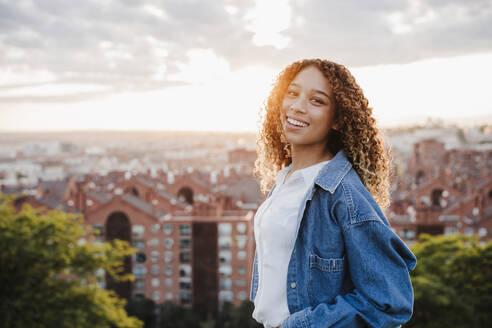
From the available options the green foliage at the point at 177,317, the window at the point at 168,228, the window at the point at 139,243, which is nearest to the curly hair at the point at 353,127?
the green foliage at the point at 177,317

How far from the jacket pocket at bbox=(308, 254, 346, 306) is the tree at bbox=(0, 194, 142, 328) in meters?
6.51

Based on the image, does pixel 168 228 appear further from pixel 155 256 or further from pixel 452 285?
pixel 452 285

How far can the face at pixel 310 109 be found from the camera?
1.39m

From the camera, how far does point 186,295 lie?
20.8 metres

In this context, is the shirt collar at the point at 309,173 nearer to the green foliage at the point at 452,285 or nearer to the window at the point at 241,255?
the green foliage at the point at 452,285

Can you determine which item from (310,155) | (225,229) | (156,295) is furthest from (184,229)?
(310,155)

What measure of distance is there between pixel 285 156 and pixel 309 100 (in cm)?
43

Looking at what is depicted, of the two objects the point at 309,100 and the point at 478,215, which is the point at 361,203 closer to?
the point at 309,100

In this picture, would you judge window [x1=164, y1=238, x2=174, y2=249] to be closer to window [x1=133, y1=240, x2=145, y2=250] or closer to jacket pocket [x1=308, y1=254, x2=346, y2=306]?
window [x1=133, y1=240, x2=145, y2=250]

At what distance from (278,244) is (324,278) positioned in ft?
0.58

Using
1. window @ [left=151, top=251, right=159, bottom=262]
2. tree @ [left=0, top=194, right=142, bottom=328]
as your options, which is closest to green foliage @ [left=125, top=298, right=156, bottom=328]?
window @ [left=151, top=251, right=159, bottom=262]

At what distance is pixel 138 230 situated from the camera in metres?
20.6

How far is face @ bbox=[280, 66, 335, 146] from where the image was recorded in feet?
4.57

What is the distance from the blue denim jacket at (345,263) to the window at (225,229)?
18431 mm
